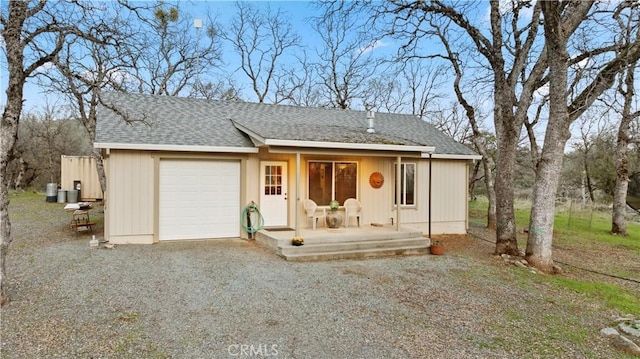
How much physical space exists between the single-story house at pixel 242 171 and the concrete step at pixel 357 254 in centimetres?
95

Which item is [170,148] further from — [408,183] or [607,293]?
[607,293]

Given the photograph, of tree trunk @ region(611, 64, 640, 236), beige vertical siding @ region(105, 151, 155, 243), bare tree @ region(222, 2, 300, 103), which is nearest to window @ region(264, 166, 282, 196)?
beige vertical siding @ region(105, 151, 155, 243)

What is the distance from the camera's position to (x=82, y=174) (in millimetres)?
17250

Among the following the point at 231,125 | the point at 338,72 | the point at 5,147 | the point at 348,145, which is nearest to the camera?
the point at 5,147

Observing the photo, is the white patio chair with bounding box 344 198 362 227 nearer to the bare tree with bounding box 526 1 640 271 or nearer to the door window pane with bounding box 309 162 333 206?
the door window pane with bounding box 309 162 333 206

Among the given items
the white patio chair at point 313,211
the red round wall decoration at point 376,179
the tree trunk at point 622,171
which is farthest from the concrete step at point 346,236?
the tree trunk at point 622,171

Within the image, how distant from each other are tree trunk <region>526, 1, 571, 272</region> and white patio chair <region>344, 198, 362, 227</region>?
4.12m

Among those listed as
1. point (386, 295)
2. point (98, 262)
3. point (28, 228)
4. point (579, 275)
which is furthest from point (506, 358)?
point (28, 228)

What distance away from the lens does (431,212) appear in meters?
11.4

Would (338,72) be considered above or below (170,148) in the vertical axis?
above

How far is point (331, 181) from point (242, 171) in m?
2.35

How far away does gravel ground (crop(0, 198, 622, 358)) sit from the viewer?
12.4 feet

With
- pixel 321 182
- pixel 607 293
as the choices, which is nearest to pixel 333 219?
pixel 321 182

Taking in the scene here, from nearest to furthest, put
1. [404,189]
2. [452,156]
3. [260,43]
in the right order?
[404,189] < [452,156] < [260,43]
